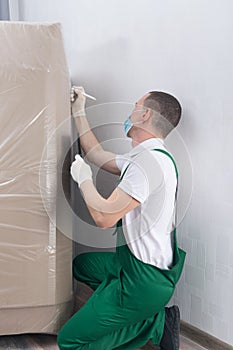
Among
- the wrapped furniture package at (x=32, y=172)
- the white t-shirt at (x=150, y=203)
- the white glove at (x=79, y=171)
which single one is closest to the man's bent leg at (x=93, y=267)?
the wrapped furniture package at (x=32, y=172)

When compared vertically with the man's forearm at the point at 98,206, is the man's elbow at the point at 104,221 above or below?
below

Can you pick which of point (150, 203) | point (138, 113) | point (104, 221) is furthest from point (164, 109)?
point (104, 221)

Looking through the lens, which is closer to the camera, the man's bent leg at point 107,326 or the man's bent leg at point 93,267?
the man's bent leg at point 107,326

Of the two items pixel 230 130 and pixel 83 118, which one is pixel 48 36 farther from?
pixel 230 130

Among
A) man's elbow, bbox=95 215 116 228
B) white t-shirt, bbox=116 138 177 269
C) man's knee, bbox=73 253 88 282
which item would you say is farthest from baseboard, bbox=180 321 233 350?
man's elbow, bbox=95 215 116 228

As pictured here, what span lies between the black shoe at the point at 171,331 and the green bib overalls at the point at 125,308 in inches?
1.0

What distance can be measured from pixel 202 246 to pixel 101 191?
1.45 ft

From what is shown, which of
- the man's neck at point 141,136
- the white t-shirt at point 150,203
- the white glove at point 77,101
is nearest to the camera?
the white t-shirt at point 150,203

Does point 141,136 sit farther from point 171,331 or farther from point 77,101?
point 171,331

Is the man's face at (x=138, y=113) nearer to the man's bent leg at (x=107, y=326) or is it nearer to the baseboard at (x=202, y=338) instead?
the man's bent leg at (x=107, y=326)

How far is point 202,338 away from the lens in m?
1.89

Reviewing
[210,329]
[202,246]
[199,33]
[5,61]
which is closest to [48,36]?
[5,61]

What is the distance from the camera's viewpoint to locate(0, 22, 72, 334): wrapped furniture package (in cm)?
175

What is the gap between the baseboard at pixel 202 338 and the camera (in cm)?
182
